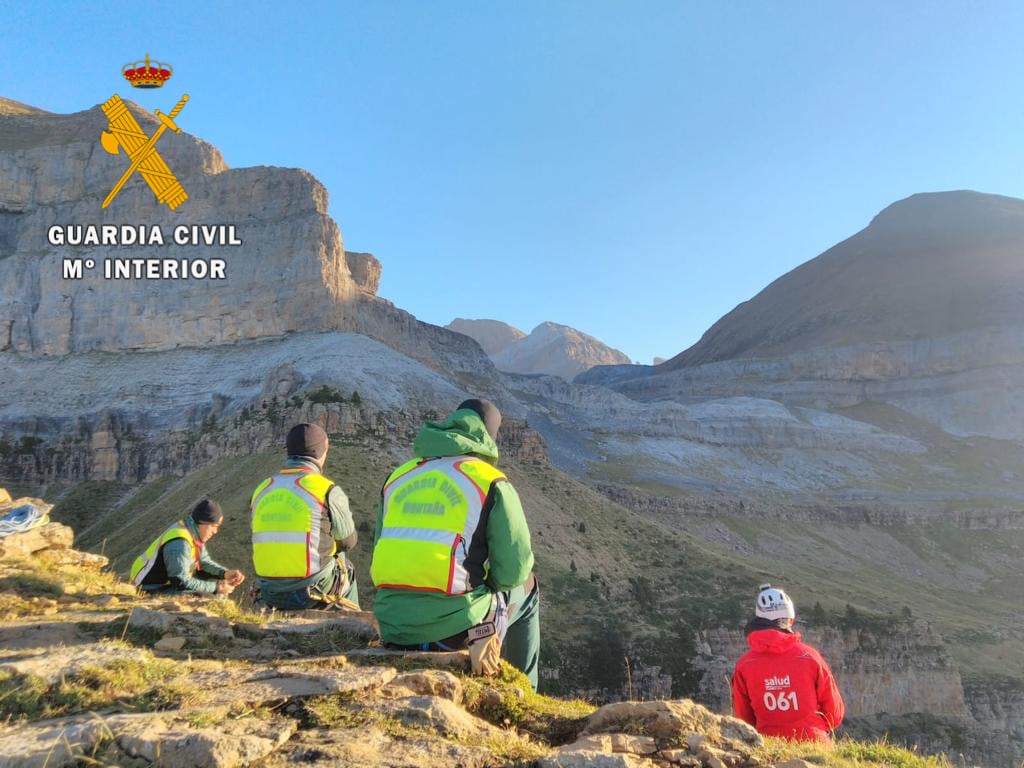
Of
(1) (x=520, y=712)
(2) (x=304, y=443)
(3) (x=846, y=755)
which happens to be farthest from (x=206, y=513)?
(3) (x=846, y=755)

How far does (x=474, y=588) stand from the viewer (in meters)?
5.02

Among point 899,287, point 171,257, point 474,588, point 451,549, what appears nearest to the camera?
point 451,549

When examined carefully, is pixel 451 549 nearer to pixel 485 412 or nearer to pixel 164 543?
pixel 485 412

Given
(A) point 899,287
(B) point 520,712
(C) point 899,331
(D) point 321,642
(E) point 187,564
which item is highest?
(A) point 899,287

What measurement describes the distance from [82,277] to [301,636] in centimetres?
6686

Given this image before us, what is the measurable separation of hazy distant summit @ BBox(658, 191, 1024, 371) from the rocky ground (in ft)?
408

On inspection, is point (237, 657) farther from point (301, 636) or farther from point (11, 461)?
point (11, 461)

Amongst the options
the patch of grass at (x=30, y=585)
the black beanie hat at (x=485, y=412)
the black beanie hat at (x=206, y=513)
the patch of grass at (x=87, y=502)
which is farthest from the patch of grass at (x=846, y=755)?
the patch of grass at (x=87, y=502)

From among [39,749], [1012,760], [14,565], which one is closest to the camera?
[39,749]

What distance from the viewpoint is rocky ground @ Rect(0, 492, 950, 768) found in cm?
312

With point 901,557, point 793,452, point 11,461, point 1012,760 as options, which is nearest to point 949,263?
point 793,452

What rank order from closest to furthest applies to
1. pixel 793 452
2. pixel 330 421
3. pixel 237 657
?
1. pixel 237 657
2. pixel 330 421
3. pixel 793 452

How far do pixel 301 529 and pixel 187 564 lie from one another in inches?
85.9

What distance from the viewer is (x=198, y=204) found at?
2498 inches
